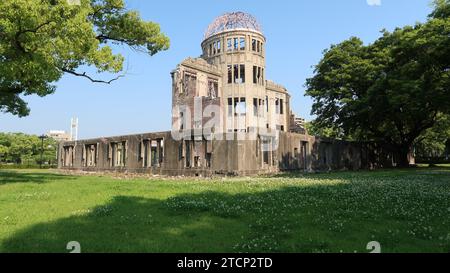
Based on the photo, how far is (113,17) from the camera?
24969mm

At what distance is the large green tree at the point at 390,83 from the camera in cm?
3344

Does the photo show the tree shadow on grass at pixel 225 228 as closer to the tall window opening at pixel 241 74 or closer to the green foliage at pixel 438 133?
the tall window opening at pixel 241 74

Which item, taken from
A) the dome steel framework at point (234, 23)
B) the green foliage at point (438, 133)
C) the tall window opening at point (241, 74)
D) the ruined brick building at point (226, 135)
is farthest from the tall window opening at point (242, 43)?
Result: the green foliage at point (438, 133)

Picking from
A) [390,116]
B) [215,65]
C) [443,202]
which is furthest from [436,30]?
[215,65]

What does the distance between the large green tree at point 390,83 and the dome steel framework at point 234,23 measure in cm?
1169

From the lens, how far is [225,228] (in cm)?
810

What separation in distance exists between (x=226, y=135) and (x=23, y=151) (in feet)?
261

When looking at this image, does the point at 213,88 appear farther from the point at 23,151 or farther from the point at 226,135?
the point at 23,151

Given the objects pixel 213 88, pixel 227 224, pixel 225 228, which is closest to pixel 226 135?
pixel 227 224

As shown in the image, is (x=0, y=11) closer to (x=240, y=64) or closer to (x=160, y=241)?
(x=160, y=241)

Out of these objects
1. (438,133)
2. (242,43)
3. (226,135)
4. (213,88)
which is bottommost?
(226,135)

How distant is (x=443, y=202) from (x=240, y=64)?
44.9m

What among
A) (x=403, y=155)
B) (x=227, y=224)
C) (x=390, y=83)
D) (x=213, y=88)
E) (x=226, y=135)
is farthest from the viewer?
(x=213, y=88)

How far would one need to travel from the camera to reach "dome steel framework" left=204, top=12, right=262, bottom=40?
5528cm
